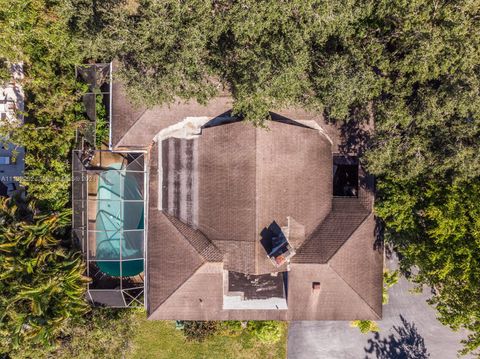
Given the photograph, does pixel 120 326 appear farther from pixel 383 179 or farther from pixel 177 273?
pixel 383 179

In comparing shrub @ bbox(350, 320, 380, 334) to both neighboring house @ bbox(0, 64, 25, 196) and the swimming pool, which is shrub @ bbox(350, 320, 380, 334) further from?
neighboring house @ bbox(0, 64, 25, 196)

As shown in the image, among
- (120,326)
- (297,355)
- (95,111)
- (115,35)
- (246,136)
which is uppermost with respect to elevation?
(115,35)

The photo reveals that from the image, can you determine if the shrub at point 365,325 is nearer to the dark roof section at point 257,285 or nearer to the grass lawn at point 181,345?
the dark roof section at point 257,285

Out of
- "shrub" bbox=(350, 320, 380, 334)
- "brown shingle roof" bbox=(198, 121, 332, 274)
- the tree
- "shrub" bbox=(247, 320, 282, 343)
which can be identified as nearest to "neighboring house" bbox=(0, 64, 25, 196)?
the tree

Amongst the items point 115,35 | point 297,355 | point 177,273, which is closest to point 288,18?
point 115,35

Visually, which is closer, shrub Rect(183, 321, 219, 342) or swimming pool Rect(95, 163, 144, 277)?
swimming pool Rect(95, 163, 144, 277)

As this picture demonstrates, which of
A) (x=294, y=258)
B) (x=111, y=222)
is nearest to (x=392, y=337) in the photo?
(x=294, y=258)

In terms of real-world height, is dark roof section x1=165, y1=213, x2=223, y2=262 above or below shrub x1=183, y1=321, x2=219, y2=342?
above
